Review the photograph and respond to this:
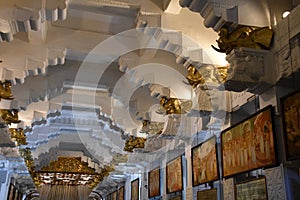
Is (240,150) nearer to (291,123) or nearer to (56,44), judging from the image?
(291,123)

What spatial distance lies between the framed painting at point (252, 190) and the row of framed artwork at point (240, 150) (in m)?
0.15

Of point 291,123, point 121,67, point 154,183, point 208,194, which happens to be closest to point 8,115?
point 121,67

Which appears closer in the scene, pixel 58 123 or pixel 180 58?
pixel 180 58

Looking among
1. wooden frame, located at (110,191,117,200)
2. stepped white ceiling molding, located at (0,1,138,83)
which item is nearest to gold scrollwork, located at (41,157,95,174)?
wooden frame, located at (110,191,117,200)

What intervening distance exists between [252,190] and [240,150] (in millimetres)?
512

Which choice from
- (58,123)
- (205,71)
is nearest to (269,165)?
(205,71)

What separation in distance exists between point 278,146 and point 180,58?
224 centimetres

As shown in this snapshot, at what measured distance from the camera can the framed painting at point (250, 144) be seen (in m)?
3.68

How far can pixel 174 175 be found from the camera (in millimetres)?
7809

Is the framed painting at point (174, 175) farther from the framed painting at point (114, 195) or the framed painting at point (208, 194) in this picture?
the framed painting at point (114, 195)

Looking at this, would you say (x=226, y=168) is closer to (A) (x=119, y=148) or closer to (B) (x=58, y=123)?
(A) (x=119, y=148)

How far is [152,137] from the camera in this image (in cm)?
873

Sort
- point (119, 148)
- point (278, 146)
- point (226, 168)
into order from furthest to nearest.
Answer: point (119, 148) < point (226, 168) < point (278, 146)

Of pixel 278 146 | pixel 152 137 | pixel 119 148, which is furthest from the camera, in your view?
pixel 119 148
